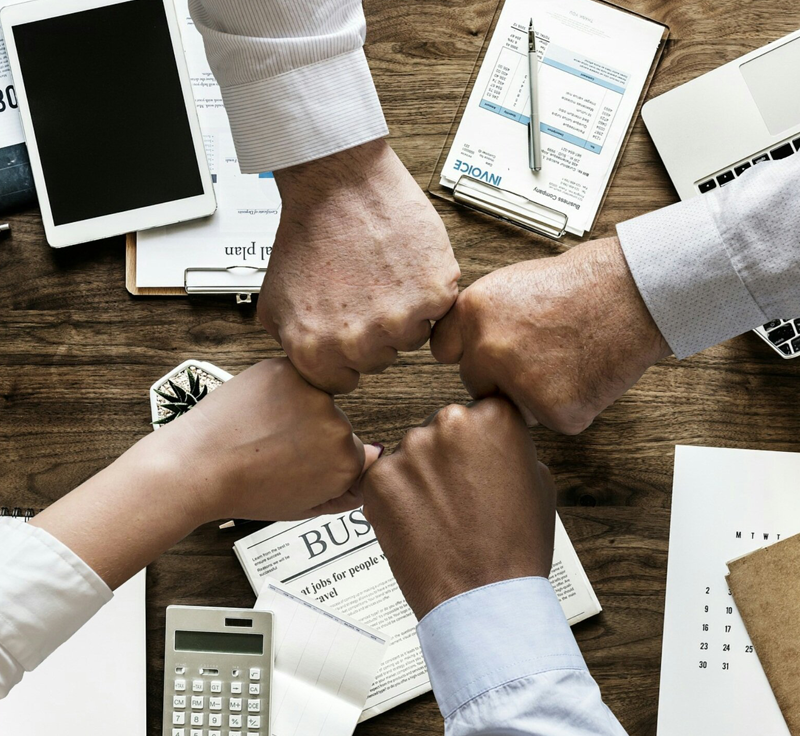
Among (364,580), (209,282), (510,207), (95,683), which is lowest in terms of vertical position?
(95,683)

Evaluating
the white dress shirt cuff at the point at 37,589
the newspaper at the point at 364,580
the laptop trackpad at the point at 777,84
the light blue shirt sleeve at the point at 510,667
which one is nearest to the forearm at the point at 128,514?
the white dress shirt cuff at the point at 37,589

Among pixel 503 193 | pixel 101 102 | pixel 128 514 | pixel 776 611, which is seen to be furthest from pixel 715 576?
A: pixel 101 102

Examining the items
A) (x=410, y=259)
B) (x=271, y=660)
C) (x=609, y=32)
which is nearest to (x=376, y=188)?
(x=410, y=259)

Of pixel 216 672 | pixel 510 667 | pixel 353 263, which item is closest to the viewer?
pixel 510 667

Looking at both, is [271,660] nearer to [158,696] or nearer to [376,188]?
[158,696]

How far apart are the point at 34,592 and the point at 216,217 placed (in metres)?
0.48

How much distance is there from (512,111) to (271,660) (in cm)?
72

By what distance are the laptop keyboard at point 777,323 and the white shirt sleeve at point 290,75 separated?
1.38 feet

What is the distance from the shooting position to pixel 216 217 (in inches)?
39.4

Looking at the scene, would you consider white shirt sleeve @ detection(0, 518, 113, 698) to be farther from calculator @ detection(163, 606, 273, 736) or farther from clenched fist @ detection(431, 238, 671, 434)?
clenched fist @ detection(431, 238, 671, 434)

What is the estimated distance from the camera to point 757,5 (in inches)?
38.8

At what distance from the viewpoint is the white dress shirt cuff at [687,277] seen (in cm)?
73

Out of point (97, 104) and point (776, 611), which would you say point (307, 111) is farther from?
point (776, 611)

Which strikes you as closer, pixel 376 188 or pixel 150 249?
pixel 376 188
